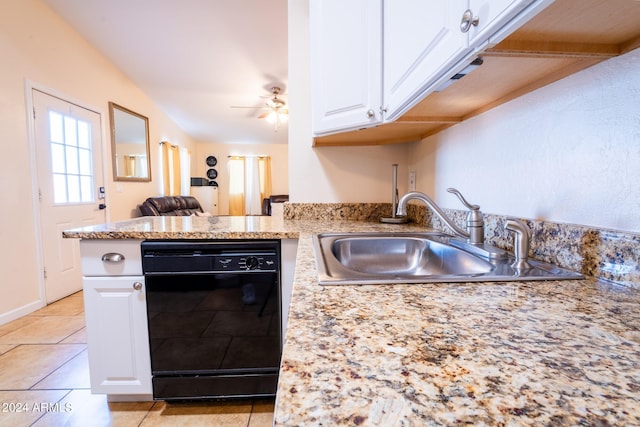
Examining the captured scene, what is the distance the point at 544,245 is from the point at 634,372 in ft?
1.83

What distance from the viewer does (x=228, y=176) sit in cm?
758

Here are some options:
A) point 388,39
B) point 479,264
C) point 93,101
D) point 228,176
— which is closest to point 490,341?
point 479,264

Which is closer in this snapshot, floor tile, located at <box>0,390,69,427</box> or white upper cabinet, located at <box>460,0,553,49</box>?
white upper cabinet, located at <box>460,0,553,49</box>

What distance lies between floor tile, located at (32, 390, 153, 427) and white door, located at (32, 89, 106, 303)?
177 centimetres

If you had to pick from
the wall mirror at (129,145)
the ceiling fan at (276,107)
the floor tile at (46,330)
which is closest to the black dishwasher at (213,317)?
the floor tile at (46,330)

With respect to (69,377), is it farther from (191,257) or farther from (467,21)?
(467,21)

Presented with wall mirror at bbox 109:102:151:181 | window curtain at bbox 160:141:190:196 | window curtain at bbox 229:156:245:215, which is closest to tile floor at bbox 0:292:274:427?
wall mirror at bbox 109:102:151:181

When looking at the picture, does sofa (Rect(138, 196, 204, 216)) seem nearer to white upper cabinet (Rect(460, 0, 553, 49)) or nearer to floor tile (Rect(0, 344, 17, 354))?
floor tile (Rect(0, 344, 17, 354))

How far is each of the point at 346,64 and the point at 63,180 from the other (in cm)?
309

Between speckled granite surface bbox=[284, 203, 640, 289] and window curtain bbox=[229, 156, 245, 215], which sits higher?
window curtain bbox=[229, 156, 245, 215]

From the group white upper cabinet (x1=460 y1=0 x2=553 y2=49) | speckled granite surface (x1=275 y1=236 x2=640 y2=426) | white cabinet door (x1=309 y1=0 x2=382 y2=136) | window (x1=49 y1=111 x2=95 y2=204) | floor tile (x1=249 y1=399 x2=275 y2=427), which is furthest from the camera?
window (x1=49 y1=111 x2=95 y2=204)

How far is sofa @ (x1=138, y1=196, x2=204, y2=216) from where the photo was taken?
13.1 feet

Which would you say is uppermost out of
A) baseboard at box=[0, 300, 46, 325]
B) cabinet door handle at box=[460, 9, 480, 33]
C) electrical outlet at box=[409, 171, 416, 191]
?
cabinet door handle at box=[460, 9, 480, 33]

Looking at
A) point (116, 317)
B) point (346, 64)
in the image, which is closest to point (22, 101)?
point (116, 317)
